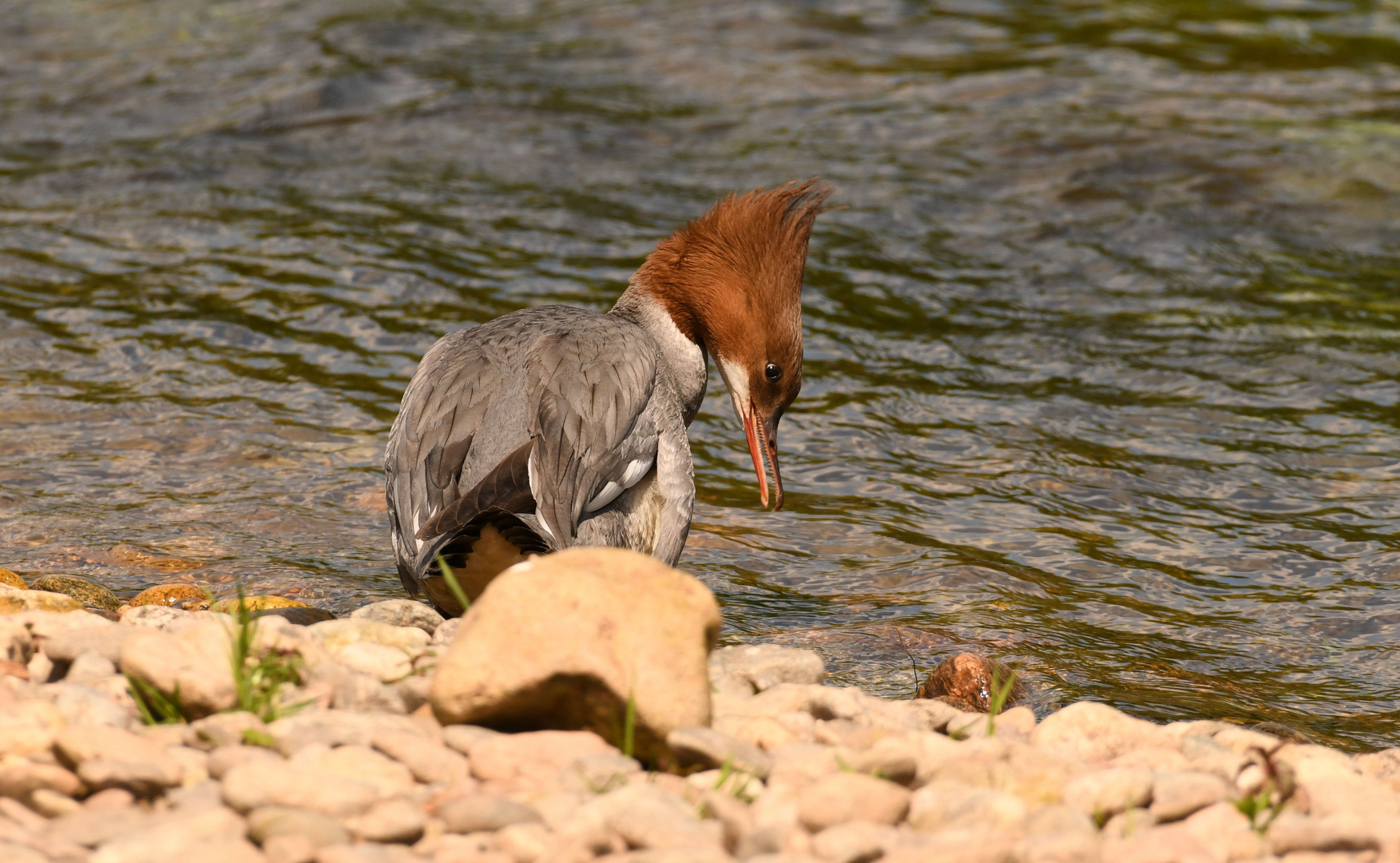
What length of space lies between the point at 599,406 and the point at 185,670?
1768mm

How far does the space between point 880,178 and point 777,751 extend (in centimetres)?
732

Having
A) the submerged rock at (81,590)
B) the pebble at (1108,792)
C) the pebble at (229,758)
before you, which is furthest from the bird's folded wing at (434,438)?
the pebble at (1108,792)

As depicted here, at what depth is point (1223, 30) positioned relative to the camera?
41.2 feet

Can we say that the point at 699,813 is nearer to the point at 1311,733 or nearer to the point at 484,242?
the point at 1311,733

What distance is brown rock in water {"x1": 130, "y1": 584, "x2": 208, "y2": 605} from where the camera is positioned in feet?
Result: 15.8

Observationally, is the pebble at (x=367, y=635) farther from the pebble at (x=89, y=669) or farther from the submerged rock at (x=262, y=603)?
the submerged rock at (x=262, y=603)

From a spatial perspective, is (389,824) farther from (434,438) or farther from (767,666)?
(434,438)

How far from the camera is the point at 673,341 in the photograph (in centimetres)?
538

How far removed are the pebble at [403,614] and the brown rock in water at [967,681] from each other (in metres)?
1.46

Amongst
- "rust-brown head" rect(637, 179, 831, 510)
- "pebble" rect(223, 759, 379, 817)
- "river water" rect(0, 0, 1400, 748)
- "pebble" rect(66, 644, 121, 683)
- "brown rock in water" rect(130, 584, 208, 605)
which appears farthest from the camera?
"river water" rect(0, 0, 1400, 748)

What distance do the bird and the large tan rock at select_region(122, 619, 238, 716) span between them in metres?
0.90

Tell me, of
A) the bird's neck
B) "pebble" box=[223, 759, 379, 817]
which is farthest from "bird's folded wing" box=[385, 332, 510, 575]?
"pebble" box=[223, 759, 379, 817]

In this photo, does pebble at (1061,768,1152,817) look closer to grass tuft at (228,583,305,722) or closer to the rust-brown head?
grass tuft at (228,583,305,722)

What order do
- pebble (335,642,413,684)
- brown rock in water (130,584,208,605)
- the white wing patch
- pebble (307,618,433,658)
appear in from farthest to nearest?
brown rock in water (130,584,208,605) < the white wing patch < pebble (307,618,433,658) < pebble (335,642,413,684)
